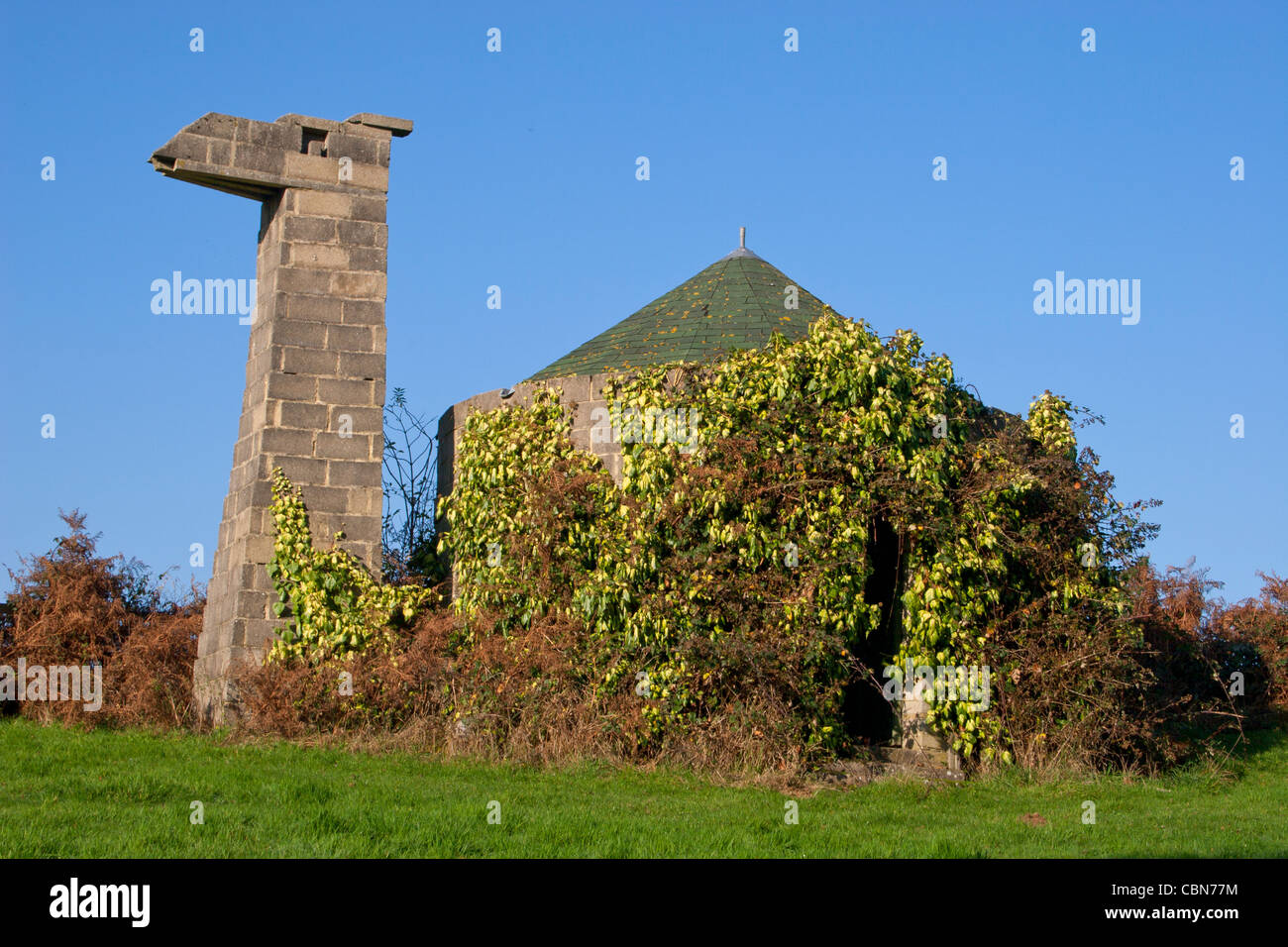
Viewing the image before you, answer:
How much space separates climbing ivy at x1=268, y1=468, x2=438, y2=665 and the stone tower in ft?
0.53

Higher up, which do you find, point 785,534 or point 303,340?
point 303,340

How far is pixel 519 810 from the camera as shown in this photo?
841 cm

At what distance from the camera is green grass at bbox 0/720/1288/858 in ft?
24.0

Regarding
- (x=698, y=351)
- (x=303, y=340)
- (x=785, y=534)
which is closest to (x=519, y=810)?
(x=785, y=534)

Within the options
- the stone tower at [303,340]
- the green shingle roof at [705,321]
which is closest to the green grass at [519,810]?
the stone tower at [303,340]

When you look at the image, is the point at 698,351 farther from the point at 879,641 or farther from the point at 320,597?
the point at 320,597

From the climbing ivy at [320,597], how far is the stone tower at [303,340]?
16cm

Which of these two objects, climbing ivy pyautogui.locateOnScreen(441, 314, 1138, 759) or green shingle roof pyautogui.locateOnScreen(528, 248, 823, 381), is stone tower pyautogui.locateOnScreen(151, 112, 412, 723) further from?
green shingle roof pyautogui.locateOnScreen(528, 248, 823, 381)

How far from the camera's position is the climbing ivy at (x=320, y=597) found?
40.2ft

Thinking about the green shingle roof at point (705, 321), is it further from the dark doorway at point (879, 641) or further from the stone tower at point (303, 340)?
the dark doorway at point (879, 641)

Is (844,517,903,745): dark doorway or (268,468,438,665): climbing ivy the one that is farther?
(268,468,438,665): climbing ivy

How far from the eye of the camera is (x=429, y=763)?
10.6 meters

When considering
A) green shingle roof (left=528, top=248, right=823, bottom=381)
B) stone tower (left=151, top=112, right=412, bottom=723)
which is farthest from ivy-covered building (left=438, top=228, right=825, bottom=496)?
stone tower (left=151, top=112, right=412, bottom=723)

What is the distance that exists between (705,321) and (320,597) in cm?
509
